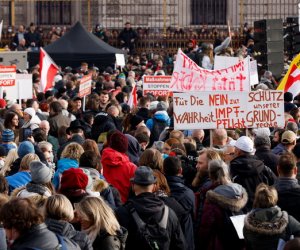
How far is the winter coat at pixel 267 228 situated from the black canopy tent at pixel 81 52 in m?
20.7

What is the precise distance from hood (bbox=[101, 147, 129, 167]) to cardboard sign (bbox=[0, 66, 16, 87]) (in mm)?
8461

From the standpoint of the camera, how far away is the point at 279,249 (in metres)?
8.12

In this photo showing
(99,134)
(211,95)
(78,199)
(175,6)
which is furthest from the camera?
(175,6)

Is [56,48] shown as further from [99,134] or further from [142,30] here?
[99,134]

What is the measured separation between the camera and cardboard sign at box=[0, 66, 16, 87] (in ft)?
64.7

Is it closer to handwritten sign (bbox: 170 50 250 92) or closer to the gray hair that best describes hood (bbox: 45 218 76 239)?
the gray hair

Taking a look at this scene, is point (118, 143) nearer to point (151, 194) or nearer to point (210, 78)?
point (151, 194)

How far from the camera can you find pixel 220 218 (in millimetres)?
9438

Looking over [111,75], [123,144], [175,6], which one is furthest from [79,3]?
[123,144]

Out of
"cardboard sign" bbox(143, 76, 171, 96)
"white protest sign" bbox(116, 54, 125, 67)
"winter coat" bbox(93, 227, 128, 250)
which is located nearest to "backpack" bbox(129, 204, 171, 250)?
"winter coat" bbox(93, 227, 128, 250)

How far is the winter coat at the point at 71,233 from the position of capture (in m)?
7.91

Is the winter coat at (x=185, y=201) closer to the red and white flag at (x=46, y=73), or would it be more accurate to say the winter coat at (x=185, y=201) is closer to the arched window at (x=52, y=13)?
the red and white flag at (x=46, y=73)

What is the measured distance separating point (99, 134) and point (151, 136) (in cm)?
83

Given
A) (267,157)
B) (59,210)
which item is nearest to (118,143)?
(267,157)
